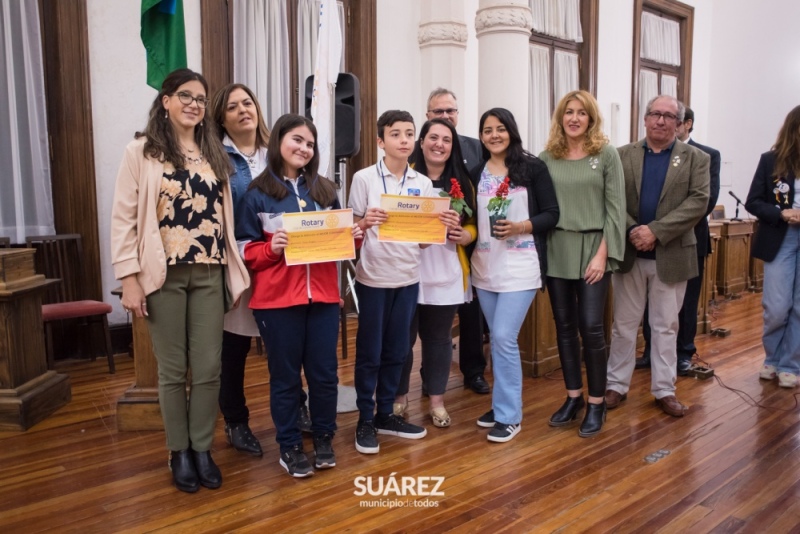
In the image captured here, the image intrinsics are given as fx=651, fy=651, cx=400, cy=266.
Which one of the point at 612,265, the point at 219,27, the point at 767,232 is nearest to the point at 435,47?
the point at 219,27

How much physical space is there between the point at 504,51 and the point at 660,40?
16.2ft

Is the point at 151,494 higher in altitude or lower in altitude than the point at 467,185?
lower

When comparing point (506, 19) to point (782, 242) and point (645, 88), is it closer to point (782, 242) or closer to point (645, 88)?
point (782, 242)

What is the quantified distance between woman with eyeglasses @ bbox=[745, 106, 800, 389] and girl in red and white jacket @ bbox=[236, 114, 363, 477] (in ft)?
8.84

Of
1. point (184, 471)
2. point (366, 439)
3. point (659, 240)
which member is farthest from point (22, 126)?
point (659, 240)

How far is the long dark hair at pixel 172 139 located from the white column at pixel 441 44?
4456 millimetres

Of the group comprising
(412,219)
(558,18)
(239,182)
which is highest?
(558,18)

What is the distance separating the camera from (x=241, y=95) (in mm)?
2742

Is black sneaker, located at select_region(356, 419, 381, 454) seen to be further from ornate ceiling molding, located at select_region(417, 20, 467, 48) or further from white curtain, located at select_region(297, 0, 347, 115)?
ornate ceiling molding, located at select_region(417, 20, 467, 48)

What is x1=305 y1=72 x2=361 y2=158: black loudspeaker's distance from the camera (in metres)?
3.85

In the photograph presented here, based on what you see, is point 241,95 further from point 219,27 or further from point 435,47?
point 435,47

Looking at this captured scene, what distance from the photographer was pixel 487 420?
125 inches

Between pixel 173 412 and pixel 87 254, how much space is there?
8.58 feet

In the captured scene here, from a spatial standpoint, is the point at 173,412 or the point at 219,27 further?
the point at 219,27
